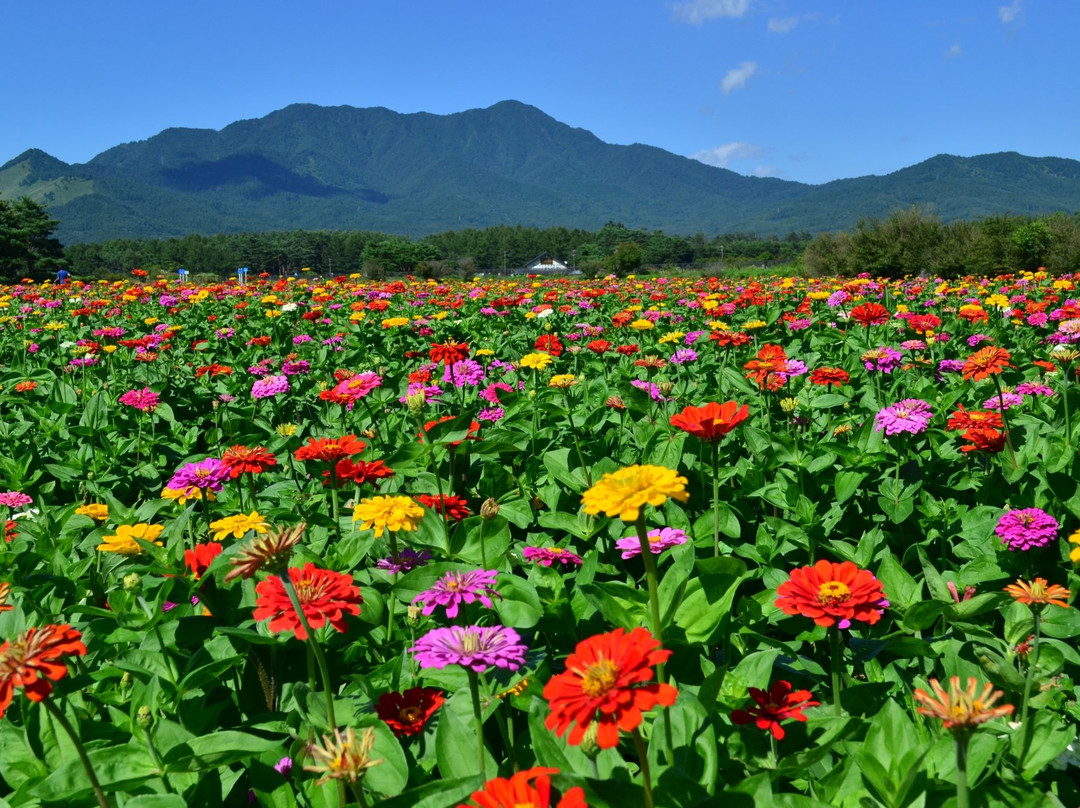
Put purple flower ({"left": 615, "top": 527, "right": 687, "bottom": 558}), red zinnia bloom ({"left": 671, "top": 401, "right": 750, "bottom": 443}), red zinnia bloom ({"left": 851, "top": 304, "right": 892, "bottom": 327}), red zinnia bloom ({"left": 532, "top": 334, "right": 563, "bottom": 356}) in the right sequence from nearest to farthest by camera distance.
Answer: red zinnia bloom ({"left": 671, "top": 401, "right": 750, "bottom": 443}) → purple flower ({"left": 615, "top": 527, "right": 687, "bottom": 558}) → red zinnia bloom ({"left": 851, "top": 304, "right": 892, "bottom": 327}) → red zinnia bloom ({"left": 532, "top": 334, "right": 563, "bottom": 356})

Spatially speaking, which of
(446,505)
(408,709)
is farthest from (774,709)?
(446,505)

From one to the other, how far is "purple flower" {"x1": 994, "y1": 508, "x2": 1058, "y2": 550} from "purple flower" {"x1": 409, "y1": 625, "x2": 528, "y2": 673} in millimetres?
1690

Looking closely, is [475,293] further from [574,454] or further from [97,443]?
[574,454]

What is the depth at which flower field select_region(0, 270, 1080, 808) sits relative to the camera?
1267mm

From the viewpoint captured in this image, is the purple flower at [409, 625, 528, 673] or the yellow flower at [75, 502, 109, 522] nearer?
the purple flower at [409, 625, 528, 673]

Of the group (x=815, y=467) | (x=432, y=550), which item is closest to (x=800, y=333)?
(x=815, y=467)

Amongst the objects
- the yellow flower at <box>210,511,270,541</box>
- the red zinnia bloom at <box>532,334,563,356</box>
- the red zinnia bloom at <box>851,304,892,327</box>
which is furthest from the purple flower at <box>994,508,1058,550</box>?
the red zinnia bloom at <box>532,334,563,356</box>

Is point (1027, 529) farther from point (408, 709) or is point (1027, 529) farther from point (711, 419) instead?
point (408, 709)

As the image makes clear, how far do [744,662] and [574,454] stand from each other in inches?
63.3

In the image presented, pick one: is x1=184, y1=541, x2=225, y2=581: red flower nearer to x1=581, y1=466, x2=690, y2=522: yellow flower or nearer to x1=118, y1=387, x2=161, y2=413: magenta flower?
x1=581, y1=466, x2=690, y2=522: yellow flower

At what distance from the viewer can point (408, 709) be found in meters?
1.57

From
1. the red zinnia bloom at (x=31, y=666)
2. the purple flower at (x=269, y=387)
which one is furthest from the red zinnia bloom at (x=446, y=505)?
the purple flower at (x=269, y=387)

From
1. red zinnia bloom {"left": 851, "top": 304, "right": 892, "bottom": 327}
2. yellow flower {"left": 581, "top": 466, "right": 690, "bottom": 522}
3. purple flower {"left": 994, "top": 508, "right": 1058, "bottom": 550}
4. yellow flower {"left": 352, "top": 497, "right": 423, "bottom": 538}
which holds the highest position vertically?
red zinnia bloom {"left": 851, "top": 304, "right": 892, "bottom": 327}

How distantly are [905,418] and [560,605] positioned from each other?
1703 millimetres
